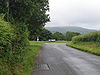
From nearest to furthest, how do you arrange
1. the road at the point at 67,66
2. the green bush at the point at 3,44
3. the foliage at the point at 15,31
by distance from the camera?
the green bush at the point at 3,44
the foliage at the point at 15,31
the road at the point at 67,66

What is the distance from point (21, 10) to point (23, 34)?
5.52 meters

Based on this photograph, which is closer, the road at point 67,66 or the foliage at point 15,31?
the foliage at point 15,31

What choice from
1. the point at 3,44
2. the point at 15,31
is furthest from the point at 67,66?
the point at 3,44

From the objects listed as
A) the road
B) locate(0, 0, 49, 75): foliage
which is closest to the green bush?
locate(0, 0, 49, 75): foliage

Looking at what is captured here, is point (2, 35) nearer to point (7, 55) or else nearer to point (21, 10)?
point (7, 55)

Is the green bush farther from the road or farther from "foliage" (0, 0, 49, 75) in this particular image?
the road

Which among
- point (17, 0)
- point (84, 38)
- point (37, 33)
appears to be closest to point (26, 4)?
point (17, 0)

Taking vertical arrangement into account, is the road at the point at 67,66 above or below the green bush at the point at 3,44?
below

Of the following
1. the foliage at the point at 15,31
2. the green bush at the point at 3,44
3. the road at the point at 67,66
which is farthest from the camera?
the road at the point at 67,66

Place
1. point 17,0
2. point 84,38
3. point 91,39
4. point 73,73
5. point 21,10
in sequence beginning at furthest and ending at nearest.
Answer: point 84,38
point 91,39
point 21,10
point 17,0
point 73,73

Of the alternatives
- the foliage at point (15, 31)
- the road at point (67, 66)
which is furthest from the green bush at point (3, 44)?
the road at point (67, 66)

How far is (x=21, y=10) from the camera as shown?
13.8 meters

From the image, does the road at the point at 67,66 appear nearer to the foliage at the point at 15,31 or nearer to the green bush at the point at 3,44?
the foliage at the point at 15,31

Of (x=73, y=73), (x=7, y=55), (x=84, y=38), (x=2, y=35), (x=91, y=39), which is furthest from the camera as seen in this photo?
(x=84, y=38)
